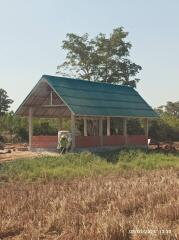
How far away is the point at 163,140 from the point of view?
43281 millimetres

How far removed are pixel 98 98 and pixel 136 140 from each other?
4175mm

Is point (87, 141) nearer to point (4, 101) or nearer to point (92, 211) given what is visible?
point (92, 211)

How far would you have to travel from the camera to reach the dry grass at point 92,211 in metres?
7.50

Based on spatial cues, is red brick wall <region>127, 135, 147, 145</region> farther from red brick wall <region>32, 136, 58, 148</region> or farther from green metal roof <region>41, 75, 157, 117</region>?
red brick wall <region>32, 136, 58, 148</region>

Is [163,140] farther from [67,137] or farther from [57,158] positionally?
[57,158]

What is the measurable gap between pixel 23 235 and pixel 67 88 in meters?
19.7

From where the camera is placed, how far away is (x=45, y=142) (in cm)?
2855

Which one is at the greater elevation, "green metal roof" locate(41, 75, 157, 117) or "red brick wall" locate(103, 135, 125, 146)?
"green metal roof" locate(41, 75, 157, 117)

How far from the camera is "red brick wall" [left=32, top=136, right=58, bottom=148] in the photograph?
28156mm

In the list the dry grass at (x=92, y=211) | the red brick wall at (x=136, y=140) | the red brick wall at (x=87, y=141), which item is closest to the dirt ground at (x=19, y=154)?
the red brick wall at (x=87, y=141)

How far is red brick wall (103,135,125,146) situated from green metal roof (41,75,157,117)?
1.40m
